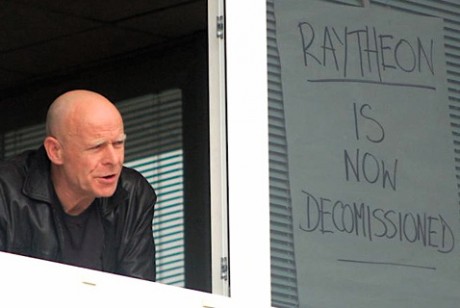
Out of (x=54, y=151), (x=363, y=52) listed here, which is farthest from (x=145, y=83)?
(x=54, y=151)

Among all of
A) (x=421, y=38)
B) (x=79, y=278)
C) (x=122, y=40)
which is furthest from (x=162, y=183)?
(x=79, y=278)

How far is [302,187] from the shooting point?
4449mm

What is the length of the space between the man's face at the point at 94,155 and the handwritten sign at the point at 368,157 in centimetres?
45

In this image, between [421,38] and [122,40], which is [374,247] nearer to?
[421,38]

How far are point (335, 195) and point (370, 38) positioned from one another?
1.50ft

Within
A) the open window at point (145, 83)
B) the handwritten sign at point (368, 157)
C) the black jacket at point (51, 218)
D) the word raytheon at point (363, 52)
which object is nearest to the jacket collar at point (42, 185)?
the black jacket at point (51, 218)

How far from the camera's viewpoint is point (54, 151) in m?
4.45

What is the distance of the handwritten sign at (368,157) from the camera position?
446cm

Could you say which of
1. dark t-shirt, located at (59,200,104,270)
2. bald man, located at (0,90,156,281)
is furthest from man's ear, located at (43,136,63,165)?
dark t-shirt, located at (59,200,104,270)

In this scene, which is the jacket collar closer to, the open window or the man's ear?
the man's ear

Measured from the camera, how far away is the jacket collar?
4402mm

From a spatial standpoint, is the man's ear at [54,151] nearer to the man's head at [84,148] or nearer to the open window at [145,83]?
the man's head at [84,148]

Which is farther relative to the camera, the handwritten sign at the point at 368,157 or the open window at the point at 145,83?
the open window at the point at 145,83

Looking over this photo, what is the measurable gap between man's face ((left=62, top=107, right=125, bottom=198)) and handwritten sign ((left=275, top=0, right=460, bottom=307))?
0.45 metres
